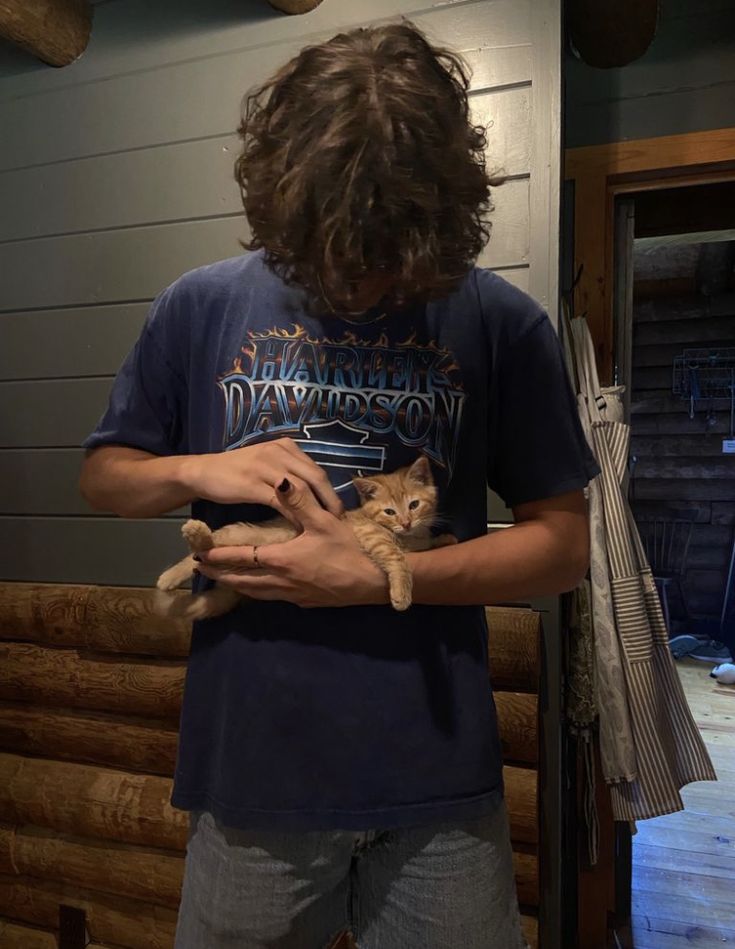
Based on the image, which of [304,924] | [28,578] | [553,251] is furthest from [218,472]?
[28,578]

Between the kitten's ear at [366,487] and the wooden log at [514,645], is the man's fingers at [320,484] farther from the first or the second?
the wooden log at [514,645]

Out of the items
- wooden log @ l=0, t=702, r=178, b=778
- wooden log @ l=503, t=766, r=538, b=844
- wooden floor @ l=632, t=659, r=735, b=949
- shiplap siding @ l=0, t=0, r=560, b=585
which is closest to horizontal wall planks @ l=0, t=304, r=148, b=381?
shiplap siding @ l=0, t=0, r=560, b=585

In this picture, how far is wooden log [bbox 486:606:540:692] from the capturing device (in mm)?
1320

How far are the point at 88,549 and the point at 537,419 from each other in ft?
4.29

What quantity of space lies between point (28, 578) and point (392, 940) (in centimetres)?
139

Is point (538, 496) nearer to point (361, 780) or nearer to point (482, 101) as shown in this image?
point (361, 780)

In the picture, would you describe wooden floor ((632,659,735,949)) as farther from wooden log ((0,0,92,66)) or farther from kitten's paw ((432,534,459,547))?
wooden log ((0,0,92,66))

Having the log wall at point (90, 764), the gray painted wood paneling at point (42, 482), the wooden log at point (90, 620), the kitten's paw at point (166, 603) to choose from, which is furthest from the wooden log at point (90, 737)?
the kitten's paw at point (166, 603)

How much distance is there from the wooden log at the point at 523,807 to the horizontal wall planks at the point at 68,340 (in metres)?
1.32

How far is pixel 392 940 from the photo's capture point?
71 centimetres

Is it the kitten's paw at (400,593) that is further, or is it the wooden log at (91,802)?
the wooden log at (91,802)

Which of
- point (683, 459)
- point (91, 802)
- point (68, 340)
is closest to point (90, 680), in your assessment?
point (91, 802)

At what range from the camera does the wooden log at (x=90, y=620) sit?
1.53 metres

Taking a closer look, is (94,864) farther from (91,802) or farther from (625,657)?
(625,657)
